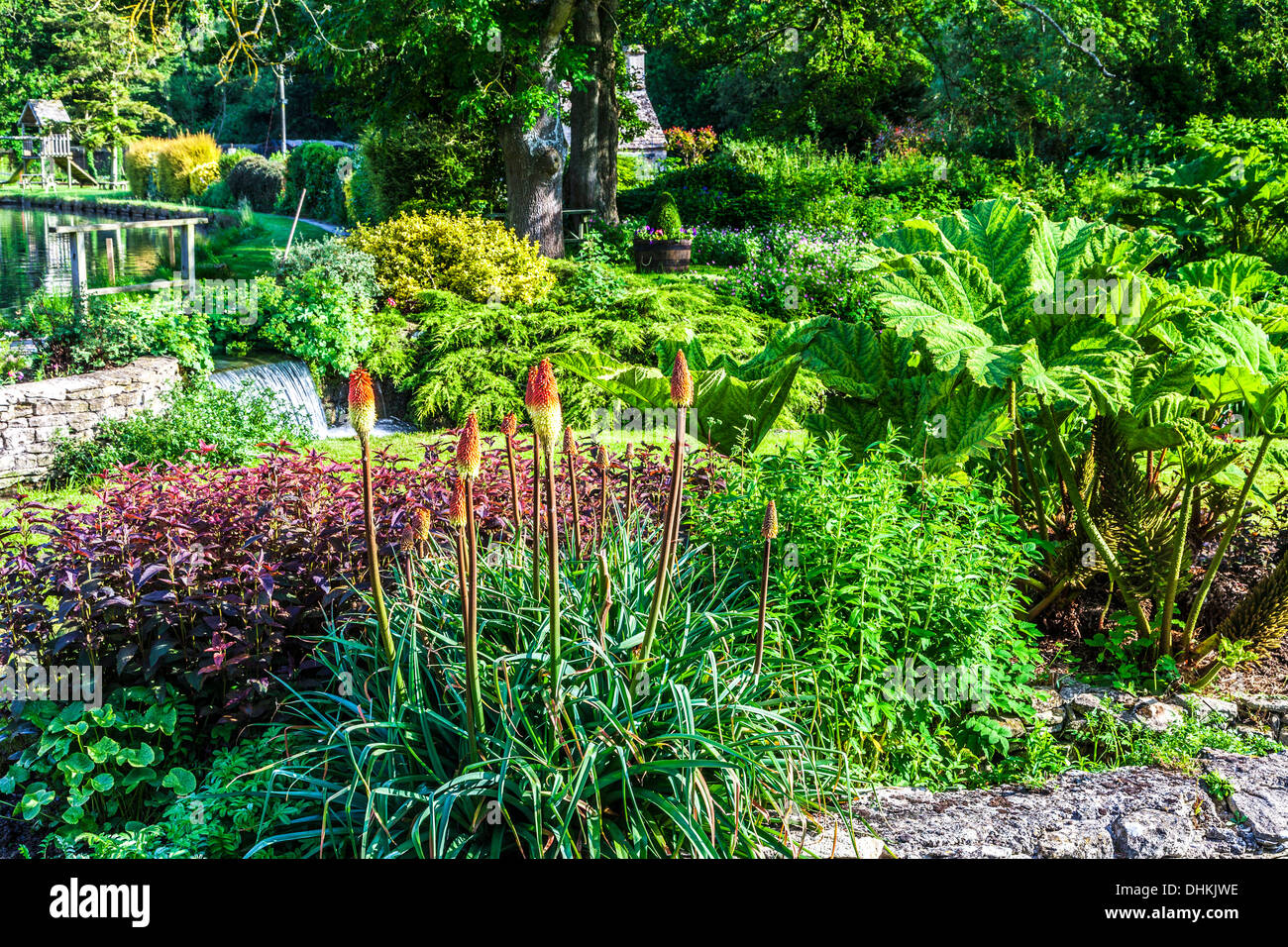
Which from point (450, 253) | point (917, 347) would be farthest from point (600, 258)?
point (917, 347)

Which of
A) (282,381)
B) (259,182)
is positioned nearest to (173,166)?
(259,182)

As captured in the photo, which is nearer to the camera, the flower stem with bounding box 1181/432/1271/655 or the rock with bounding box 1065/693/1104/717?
the flower stem with bounding box 1181/432/1271/655

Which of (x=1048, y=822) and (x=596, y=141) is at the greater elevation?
(x=596, y=141)

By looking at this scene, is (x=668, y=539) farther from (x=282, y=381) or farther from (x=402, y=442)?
(x=282, y=381)

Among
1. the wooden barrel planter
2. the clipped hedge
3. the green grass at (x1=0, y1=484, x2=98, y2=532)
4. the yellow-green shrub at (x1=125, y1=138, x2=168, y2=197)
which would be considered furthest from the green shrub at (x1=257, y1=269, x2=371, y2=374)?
the yellow-green shrub at (x1=125, y1=138, x2=168, y2=197)

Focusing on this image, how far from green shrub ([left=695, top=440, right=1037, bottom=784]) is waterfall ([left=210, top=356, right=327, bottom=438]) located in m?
6.09

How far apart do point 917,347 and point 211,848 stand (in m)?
3.17

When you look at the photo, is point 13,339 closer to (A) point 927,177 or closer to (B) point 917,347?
(B) point 917,347

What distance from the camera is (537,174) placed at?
13430 mm

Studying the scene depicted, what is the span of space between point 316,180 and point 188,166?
8229 millimetres

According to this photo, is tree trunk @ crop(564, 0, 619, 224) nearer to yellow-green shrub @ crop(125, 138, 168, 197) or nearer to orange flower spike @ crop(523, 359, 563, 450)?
orange flower spike @ crop(523, 359, 563, 450)

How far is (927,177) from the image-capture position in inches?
742

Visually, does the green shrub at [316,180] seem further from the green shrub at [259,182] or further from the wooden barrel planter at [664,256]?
the wooden barrel planter at [664,256]

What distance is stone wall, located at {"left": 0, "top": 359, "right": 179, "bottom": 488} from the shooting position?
292 inches
